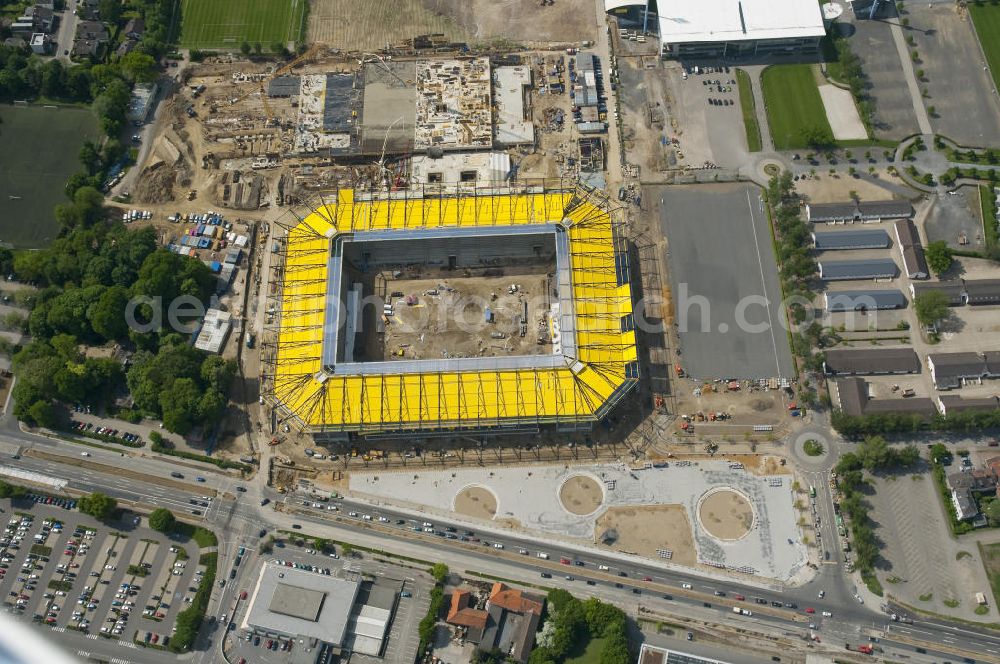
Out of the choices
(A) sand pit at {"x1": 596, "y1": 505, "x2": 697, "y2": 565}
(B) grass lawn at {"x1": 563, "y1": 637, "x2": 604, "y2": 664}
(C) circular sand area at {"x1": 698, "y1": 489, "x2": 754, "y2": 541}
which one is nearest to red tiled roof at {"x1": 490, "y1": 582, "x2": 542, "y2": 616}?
(B) grass lawn at {"x1": 563, "y1": 637, "x2": 604, "y2": 664}

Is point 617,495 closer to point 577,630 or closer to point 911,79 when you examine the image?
point 577,630

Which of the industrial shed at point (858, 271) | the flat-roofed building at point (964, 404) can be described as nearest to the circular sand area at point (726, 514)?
the flat-roofed building at point (964, 404)

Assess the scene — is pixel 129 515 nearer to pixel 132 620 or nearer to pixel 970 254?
pixel 132 620

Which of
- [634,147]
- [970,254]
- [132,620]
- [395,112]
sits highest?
[395,112]

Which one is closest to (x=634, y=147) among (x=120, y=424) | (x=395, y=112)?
(x=395, y=112)

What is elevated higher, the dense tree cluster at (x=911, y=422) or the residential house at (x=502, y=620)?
the dense tree cluster at (x=911, y=422)

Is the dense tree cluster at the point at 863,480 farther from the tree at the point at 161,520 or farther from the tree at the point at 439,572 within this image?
the tree at the point at 161,520

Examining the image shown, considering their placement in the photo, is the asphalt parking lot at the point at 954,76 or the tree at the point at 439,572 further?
the asphalt parking lot at the point at 954,76
